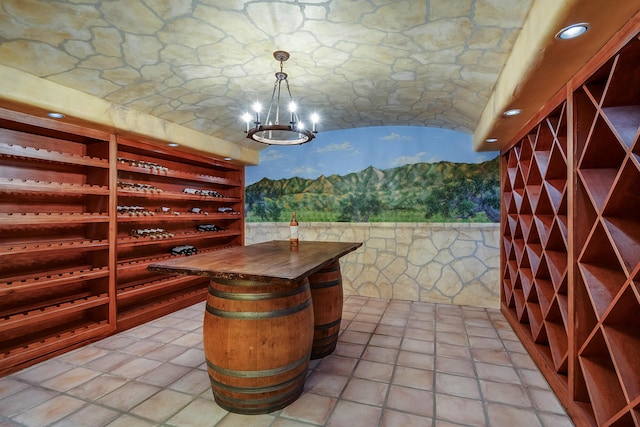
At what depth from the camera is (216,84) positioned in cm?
308

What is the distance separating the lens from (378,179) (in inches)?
195

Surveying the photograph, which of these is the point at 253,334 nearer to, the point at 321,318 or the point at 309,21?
the point at 321,318

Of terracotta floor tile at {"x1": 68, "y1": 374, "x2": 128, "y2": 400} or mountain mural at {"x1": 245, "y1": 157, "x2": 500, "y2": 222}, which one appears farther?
mountain mural at {"x1": 245, "y1": 157, "x2": 500, "y2": 222}

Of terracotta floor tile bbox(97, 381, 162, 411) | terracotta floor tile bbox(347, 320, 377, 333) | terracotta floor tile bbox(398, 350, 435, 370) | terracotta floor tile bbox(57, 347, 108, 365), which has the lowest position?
terracotta floor tile bbox(57, 347, 108, 365)

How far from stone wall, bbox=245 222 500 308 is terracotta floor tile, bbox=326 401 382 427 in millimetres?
2824

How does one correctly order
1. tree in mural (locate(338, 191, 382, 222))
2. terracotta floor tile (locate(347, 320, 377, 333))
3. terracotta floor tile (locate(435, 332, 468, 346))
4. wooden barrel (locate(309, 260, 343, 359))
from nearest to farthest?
wooden barrel (locate(309, 260, 343, 359)) < terracotta floor tile (locate(435, 332, 468, 346)) < terracotta floor tile (locate(347, 320, 377, 333)) < tree in mural (locate(338, 191, 382, 222))

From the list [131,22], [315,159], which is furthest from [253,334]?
[315,159]

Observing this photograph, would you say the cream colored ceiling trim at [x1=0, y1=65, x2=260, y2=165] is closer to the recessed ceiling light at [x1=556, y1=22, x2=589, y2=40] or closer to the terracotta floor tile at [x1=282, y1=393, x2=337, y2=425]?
the terracotta floor tile at [x1=282, y1=393, x2=337, y2=425]

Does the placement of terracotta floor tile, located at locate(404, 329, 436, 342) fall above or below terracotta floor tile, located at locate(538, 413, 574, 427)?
below

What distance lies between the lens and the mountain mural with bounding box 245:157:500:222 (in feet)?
14.6

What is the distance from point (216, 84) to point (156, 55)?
650 millimetres

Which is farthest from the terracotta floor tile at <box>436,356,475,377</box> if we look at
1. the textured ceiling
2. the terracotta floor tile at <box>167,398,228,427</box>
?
the textured ceiling

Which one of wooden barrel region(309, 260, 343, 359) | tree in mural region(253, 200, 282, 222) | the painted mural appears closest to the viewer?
wooden barrel region(309, 260, 343, 359)

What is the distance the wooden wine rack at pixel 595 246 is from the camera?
5.08 ft
